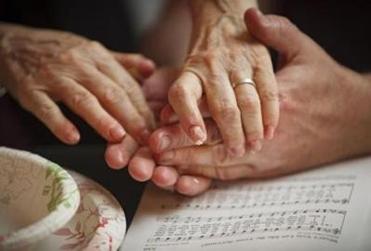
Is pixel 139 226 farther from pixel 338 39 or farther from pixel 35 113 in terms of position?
pixel 338 39

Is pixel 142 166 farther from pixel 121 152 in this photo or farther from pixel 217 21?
pixel 217 21

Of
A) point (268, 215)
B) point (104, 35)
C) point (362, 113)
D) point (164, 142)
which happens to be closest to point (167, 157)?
point (164, 142)

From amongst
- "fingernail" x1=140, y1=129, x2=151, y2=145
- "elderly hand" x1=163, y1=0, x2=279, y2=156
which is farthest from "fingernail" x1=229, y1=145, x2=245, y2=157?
"fingernail" x1=140, y1=129, x2=151, y2=145

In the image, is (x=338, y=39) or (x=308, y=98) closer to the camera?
(x=308, y=98)

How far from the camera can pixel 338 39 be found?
895mm

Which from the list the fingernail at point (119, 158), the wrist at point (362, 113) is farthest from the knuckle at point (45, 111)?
the wrist at point (362, 113)

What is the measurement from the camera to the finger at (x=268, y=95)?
2.23ft

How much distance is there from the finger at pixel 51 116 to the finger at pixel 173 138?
10 centimetres

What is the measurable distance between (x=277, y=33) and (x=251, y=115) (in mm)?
141

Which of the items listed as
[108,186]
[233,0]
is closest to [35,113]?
[108,186]

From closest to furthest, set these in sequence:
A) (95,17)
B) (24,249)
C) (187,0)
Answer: (24,249) → (187,0) → (95,17)

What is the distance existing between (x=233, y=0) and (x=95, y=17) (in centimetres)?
36

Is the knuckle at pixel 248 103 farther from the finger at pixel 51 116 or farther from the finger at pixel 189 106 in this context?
the finger at pixel 51 116

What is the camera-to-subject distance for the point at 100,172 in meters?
0.73
